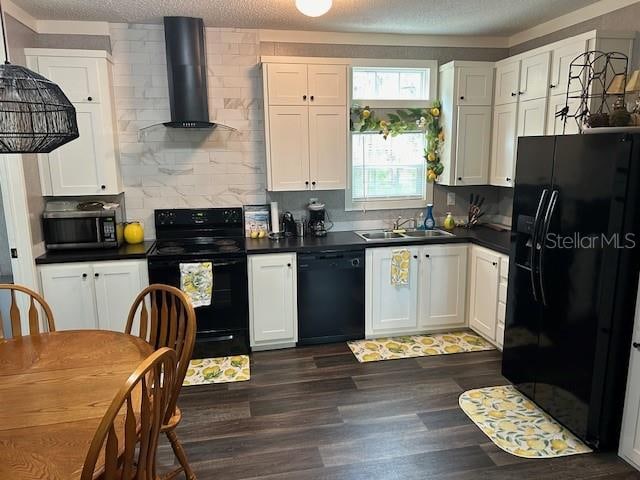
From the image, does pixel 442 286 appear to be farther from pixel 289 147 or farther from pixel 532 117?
pixel 289 147

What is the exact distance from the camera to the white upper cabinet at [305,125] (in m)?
3.61

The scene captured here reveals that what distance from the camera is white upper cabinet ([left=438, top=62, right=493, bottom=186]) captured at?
3871mm

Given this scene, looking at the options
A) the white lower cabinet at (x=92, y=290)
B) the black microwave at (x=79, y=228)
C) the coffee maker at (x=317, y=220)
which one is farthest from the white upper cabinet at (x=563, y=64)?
the black microwave at (x=79, y=228)

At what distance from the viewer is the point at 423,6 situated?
320 centimetres

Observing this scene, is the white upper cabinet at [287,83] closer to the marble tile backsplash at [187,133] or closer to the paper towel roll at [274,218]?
the marble tile backsplash at [187,133]

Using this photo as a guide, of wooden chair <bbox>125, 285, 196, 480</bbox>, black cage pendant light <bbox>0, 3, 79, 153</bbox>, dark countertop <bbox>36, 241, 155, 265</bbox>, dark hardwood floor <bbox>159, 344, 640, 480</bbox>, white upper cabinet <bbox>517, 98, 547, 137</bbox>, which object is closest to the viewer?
black cage pendant light <bbox>0, 3, 79, 153</bbox>

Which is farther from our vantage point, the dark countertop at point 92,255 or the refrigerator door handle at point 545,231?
the dark countertop at point 92,255

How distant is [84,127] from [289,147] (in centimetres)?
153

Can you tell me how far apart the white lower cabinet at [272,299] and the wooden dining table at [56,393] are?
1.46 meters

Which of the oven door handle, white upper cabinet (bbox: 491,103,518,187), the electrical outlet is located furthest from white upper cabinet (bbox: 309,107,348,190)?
white upper cabinet (bbox: 491,103,518,187)

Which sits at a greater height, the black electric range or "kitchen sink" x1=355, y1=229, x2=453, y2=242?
"kitchen sink" x1=355, y1=229, x2=453, y2=242

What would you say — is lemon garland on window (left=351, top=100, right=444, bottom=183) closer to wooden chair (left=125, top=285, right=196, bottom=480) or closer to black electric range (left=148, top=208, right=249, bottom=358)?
black electric range (left=148, top=208, right=249, bottom=358)

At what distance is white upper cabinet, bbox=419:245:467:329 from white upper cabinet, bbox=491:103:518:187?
680 mm

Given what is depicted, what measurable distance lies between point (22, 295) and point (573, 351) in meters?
3.45
